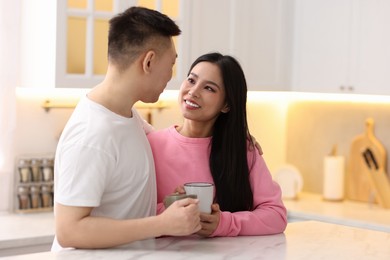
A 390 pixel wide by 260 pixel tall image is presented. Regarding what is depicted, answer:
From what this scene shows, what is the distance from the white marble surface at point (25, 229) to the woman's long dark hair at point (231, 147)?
102 cm

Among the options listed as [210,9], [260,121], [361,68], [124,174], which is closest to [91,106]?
[124,174]

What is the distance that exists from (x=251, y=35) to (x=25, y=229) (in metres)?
1.76

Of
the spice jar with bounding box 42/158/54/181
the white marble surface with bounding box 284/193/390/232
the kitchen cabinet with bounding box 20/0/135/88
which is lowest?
the white marble surface with bounding box 284/193/390/232

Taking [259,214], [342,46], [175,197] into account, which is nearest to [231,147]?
[259,214]

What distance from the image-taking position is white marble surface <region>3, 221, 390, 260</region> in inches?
79.7

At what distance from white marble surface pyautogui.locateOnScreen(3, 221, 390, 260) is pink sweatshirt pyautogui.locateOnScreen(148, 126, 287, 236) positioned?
0.05 metres

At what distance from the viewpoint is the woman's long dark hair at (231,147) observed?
248 cm

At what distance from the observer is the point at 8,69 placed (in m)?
3.56

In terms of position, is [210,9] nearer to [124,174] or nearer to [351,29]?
[351,29]

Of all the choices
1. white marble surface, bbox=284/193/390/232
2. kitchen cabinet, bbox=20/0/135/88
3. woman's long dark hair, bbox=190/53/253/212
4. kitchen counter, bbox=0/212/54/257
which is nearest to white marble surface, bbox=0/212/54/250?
kitchen counter, bbox=0/212/54/257

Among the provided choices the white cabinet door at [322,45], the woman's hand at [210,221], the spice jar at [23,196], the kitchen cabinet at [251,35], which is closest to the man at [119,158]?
the woman's hand at [210,221]

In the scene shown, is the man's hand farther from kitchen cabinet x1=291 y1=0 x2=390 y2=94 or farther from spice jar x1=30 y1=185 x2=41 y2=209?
kitchen cabinet x1=291 y1=0 x2=390 y2=94

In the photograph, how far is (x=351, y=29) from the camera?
A: 13.8ft

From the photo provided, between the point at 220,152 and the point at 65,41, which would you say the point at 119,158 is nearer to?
the point at 220,152
